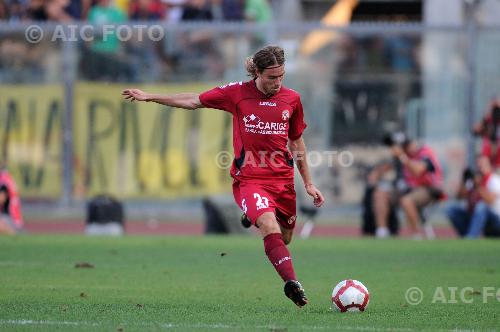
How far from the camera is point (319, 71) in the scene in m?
22.0

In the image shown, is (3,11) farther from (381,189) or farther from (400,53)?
(381,189)

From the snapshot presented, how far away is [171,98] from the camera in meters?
9.82

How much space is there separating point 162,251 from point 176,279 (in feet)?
12.8

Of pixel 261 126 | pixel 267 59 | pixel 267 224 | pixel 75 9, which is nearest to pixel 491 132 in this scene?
pixel 75 9

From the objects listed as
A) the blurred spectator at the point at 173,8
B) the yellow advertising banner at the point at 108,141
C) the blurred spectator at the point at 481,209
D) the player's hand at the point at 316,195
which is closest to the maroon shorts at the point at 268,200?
the player's hand at the point at 316,195

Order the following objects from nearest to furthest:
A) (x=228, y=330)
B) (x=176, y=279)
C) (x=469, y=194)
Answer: (x=228, y=330), (x=176, y=279), (x=469, y=194)

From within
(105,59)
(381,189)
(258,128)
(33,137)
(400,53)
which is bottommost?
(381,189)

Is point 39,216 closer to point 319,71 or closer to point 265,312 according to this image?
point 319,71

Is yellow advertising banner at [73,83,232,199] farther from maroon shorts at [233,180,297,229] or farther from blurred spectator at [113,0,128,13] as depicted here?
maroon shorts at [233,180,297,229]

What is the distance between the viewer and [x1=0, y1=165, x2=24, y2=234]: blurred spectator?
64.2 feet

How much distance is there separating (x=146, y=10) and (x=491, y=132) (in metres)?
6.76

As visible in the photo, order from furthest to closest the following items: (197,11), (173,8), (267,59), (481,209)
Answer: (173,8) → (197,11) → (481,209) → (267,59)

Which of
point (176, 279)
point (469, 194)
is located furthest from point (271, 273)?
point (469, 194)

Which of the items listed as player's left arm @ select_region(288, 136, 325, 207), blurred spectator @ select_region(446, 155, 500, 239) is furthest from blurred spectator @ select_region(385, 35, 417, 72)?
player's left arm @ select_region(288, 136, 325, 207)
